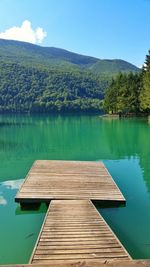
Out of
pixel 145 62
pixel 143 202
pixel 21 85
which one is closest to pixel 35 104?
pixel 21 85

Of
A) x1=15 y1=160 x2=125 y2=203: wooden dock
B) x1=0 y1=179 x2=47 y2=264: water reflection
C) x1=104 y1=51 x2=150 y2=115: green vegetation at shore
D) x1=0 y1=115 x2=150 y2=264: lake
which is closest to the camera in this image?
x1=0 y1=179 x2=47 y2=264: water reflection

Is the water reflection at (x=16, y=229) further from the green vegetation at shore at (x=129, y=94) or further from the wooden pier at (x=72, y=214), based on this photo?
the green vegetation at shore at (x=129, y=94)

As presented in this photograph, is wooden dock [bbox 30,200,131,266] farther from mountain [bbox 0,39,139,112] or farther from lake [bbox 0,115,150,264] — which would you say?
mountain [bbox 0,39,139,112]

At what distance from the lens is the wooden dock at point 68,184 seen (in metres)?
9.92

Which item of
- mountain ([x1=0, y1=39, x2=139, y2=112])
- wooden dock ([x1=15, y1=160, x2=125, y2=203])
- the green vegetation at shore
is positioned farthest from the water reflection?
mountain ([x1=0, y1=39, x2=139, y2=112])

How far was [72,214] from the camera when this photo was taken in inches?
317

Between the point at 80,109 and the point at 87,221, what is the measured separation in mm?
107403

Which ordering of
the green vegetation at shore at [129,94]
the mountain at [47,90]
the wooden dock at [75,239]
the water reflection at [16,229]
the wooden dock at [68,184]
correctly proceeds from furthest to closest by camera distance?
the mountain at [47,90]
the green vegetation at shore at [129,94]
the wooden dock at [68,184]
the water reflection at [16,229]
the wooden dock at [75,239]

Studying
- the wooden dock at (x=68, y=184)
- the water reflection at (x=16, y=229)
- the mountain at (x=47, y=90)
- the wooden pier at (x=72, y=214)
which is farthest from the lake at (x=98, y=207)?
the mountain at (x=47, y=90)

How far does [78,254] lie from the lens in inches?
219

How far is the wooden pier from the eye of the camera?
5.48m

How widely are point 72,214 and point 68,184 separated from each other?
10.9 feet

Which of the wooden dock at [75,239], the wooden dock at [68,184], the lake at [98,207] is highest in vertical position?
the wooden dock at [75,239]

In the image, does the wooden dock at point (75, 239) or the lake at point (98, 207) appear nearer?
the wooden dock at point (75, 239)
